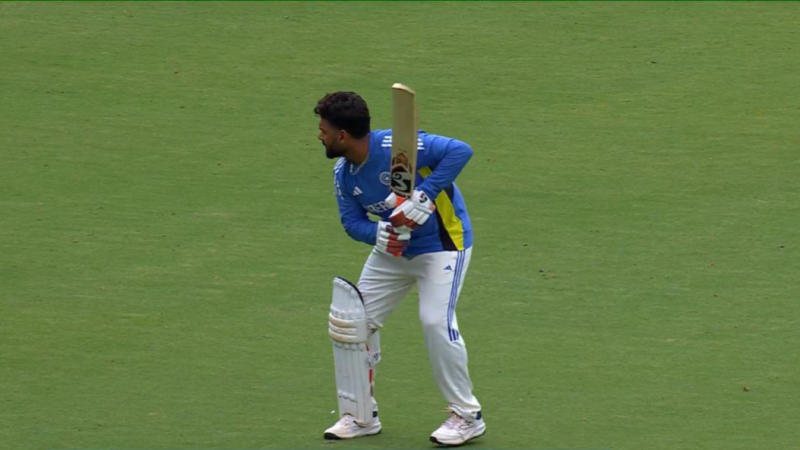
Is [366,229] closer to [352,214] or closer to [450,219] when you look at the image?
[352,214]

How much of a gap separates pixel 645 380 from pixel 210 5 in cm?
934

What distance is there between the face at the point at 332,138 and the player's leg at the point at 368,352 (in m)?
0.64

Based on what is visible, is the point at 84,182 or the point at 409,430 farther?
the point at 84,182

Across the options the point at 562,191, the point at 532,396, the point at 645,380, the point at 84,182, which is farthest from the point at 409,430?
the point at 84,182

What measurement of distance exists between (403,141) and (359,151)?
32 cm

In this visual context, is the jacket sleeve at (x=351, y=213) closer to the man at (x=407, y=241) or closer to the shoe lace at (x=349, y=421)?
the man at (x=407, y=241)

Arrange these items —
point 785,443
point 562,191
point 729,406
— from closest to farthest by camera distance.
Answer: point 785,443, point 729,406, point 562,191

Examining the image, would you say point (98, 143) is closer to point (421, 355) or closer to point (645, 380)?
point (421, 355)

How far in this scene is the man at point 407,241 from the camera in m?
7.57

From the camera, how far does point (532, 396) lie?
28.0 ft

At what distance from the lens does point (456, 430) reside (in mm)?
7863

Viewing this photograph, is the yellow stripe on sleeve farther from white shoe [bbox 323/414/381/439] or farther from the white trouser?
white shoe [bbox 323/414/381/439]

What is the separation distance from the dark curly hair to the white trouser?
719 mm

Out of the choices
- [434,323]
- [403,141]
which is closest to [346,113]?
[403,141]
